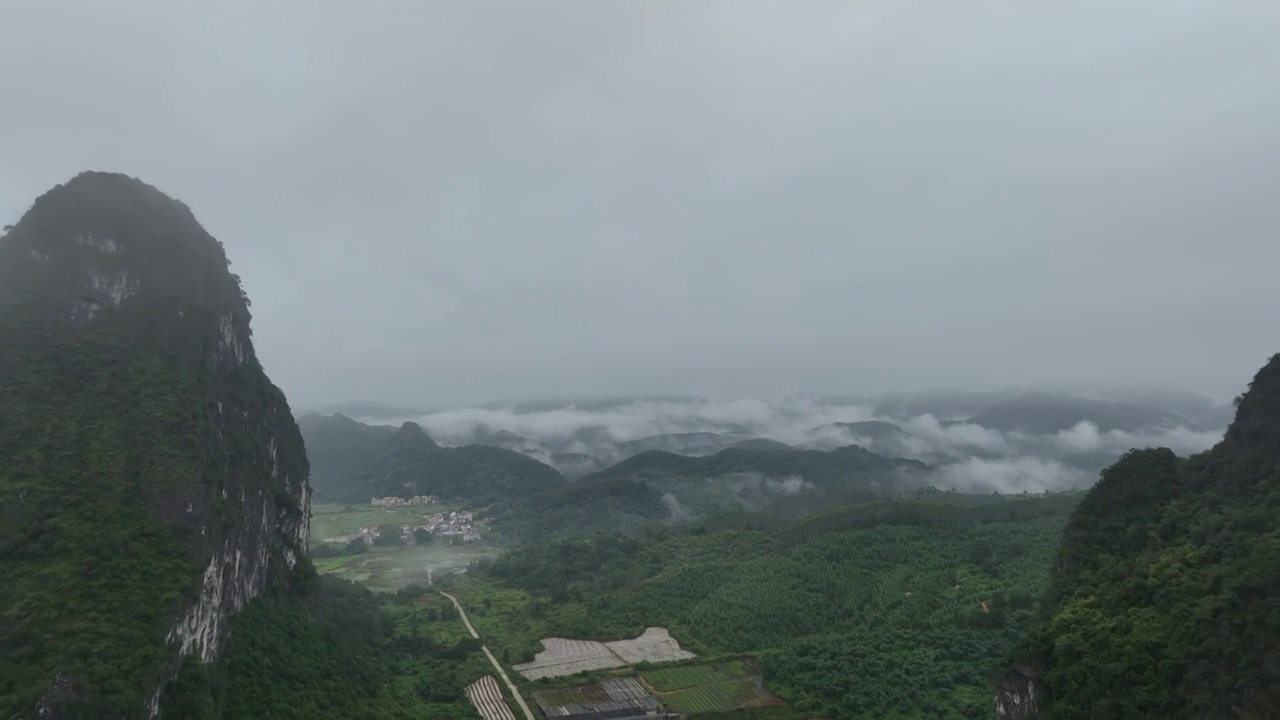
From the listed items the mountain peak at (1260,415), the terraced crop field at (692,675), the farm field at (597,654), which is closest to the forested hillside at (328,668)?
the farm field at (597,654)

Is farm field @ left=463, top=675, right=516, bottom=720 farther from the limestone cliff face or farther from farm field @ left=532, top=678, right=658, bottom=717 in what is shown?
the limestone cliff face

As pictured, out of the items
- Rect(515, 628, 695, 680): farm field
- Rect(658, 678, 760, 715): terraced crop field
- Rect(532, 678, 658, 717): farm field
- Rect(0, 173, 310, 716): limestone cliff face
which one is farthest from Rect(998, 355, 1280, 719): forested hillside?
Rect(0, 173, 310, 716): limestone cliff face

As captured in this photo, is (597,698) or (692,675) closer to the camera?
(597,698)

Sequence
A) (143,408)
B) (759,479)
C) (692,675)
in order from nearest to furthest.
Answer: (143,408), (692,675), (759,479)

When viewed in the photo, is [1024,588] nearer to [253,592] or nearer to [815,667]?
[815,667]

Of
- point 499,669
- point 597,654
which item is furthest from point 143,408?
point 597,654

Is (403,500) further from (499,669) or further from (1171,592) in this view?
(1171,592)

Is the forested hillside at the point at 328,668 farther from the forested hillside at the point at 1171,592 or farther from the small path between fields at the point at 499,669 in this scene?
the forested hillside at the point at 1171,592
